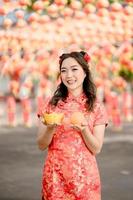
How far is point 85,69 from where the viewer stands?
4227 millimetres

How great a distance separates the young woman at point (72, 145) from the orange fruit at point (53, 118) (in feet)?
0.18

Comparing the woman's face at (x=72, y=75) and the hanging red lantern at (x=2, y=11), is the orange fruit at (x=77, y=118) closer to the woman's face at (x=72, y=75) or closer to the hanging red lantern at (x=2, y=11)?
the woman's face at (x=72, y=75)

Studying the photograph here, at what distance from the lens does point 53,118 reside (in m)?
3.86

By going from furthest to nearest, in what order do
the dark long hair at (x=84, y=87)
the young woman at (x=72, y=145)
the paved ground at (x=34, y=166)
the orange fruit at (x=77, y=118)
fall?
the paved ground at (x=34, y=166)
the dark long hair at (x=84, y=87)
the young woman at (x=72, y=145)
the orange fruit at (x=77, y=118)

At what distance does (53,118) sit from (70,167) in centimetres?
39

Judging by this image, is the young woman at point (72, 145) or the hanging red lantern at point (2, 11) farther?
the hanging red lantern at point (2, 11)

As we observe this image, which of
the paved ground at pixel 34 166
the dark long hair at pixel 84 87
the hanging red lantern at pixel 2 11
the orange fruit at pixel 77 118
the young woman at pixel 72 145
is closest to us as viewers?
the orange fruit at pixel 77 118

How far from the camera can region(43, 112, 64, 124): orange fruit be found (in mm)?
3859

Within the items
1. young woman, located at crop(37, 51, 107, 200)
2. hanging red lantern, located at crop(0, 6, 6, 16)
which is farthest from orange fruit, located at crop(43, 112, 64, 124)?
hanging red lantern, located at crop(0, 6, 6, 16)

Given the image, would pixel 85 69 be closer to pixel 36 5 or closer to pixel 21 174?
pixel 36 5

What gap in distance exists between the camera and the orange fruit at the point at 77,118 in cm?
384

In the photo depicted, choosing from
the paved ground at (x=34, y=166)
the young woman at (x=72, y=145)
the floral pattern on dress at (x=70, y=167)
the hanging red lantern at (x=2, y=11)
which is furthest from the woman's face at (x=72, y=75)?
the hanging red lantern at (x=2, y=11)

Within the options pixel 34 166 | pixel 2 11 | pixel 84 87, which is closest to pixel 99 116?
pixel 84 87

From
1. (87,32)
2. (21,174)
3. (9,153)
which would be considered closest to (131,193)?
(21,174)
